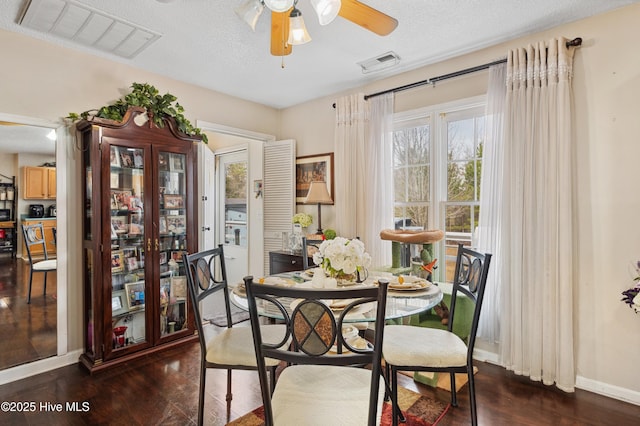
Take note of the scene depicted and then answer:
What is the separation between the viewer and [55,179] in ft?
9.16

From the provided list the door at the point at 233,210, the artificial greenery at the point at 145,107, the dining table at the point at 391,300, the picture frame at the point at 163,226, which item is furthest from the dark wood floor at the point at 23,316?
the door at the point at 233,210

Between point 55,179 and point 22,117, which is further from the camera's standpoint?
point 55,179

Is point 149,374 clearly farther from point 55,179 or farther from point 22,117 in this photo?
point 22,117

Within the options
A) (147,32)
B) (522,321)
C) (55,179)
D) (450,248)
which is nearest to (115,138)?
(55,179)

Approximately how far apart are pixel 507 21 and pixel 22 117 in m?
3.71

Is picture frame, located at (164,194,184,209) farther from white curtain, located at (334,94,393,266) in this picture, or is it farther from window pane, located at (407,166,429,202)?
window pane, located at (407,166,429,202)

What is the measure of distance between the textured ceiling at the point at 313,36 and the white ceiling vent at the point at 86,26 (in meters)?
0.07

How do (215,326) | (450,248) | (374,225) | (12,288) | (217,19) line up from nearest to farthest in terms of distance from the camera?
(217,19), (12,288), (450,248), (374,225), (215,326)

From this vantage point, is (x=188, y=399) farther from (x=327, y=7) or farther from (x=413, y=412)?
(x=327, y=7)

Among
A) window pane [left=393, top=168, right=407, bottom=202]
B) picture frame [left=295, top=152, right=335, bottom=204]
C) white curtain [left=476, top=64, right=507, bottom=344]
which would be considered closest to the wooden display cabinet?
picture frame [left=295, top=152, right=335, bottom=204]

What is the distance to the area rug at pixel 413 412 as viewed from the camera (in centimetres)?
203

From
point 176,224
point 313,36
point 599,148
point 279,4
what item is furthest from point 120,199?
point 599,148

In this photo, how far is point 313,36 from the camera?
260 centimetres

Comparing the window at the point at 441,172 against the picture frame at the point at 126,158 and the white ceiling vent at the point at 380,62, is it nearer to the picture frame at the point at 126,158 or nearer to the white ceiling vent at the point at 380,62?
the white ceiling vent at the point at 380,62
